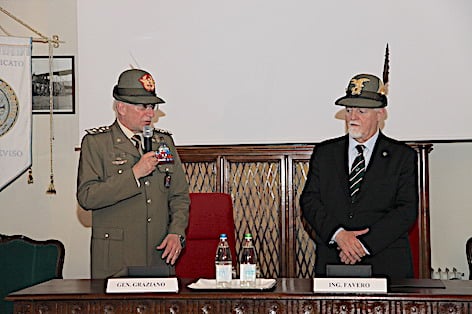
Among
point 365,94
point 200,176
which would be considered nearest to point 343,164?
point 365,94

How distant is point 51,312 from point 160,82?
2216mm

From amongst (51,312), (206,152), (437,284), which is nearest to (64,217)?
(206,152)

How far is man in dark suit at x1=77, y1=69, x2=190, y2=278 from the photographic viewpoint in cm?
385

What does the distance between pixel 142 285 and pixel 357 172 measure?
1.19m

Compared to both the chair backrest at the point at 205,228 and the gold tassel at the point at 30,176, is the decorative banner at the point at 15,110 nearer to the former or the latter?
the gold tassel at the point at 30,176

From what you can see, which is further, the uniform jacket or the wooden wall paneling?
the wooden wall paneling

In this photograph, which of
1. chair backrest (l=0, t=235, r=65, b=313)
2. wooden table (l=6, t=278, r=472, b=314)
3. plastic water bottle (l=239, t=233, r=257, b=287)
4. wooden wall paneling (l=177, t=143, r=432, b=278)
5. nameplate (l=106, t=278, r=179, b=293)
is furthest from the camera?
wooden wall paneling (l=177, t=143, r=432, b=278)

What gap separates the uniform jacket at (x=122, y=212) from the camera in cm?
390

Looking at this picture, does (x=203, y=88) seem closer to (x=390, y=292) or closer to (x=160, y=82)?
(x=160, y=82)

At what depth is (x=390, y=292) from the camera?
318cm

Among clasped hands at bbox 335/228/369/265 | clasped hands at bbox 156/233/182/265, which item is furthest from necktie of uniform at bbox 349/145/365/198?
clasped hands at bbox 156/233/182/265

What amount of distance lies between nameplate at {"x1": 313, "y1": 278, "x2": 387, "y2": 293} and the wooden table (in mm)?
28

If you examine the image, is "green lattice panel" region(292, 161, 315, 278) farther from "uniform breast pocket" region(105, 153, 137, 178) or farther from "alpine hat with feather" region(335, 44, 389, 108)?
"uniform breast pocket" region(105, 153, 137, 178)

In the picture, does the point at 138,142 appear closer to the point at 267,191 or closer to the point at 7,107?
the point at 267,191
